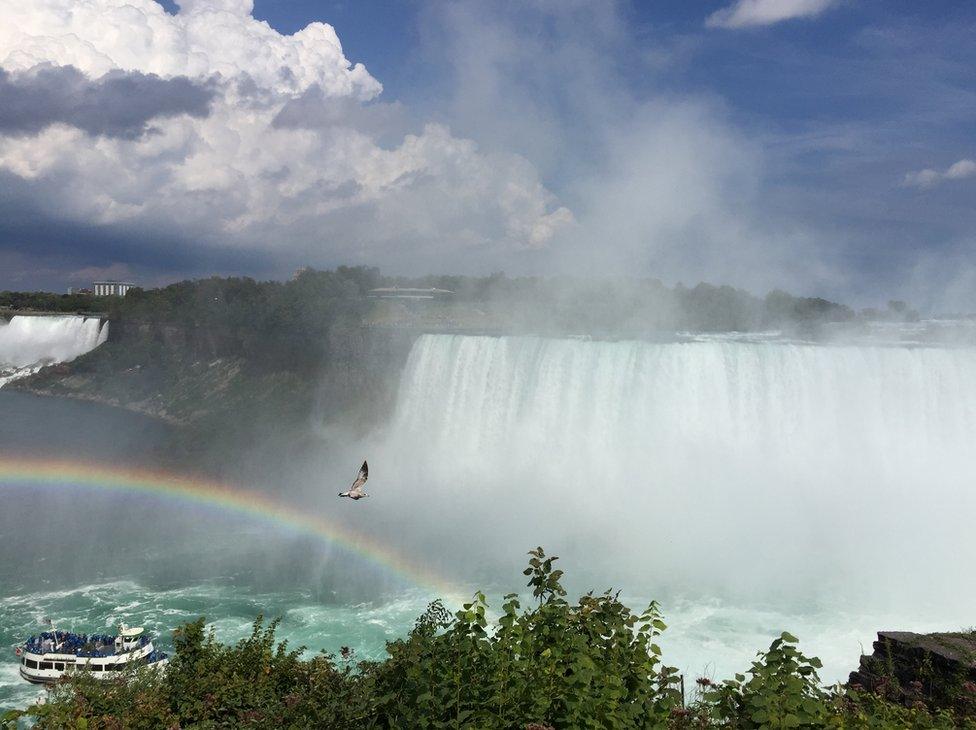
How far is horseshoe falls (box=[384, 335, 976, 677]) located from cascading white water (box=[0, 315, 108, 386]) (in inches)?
1704

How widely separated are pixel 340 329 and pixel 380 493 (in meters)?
18.8

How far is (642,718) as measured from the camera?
4.32 metres

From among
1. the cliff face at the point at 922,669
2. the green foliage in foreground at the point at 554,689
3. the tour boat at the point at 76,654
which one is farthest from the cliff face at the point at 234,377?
the green foliage in foreground at the point at 554,689

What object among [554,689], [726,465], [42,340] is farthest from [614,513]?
[42,340]

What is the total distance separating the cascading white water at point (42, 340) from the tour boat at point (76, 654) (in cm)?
5352

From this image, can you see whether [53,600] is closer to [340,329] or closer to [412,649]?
[412,649]

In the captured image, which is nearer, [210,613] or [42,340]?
[210,613]

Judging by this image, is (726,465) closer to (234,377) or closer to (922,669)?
(922,669)

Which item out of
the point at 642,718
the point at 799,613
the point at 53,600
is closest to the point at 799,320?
the point at 799,613

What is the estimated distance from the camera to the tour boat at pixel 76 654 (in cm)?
1338

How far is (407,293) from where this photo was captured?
63594 millimetres

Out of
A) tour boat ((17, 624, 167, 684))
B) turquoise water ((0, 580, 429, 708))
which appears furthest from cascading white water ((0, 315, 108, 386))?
tour boat ((17, 624, 167, 684))

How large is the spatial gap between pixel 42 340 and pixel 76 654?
193 feet

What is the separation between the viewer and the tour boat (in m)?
13.4
